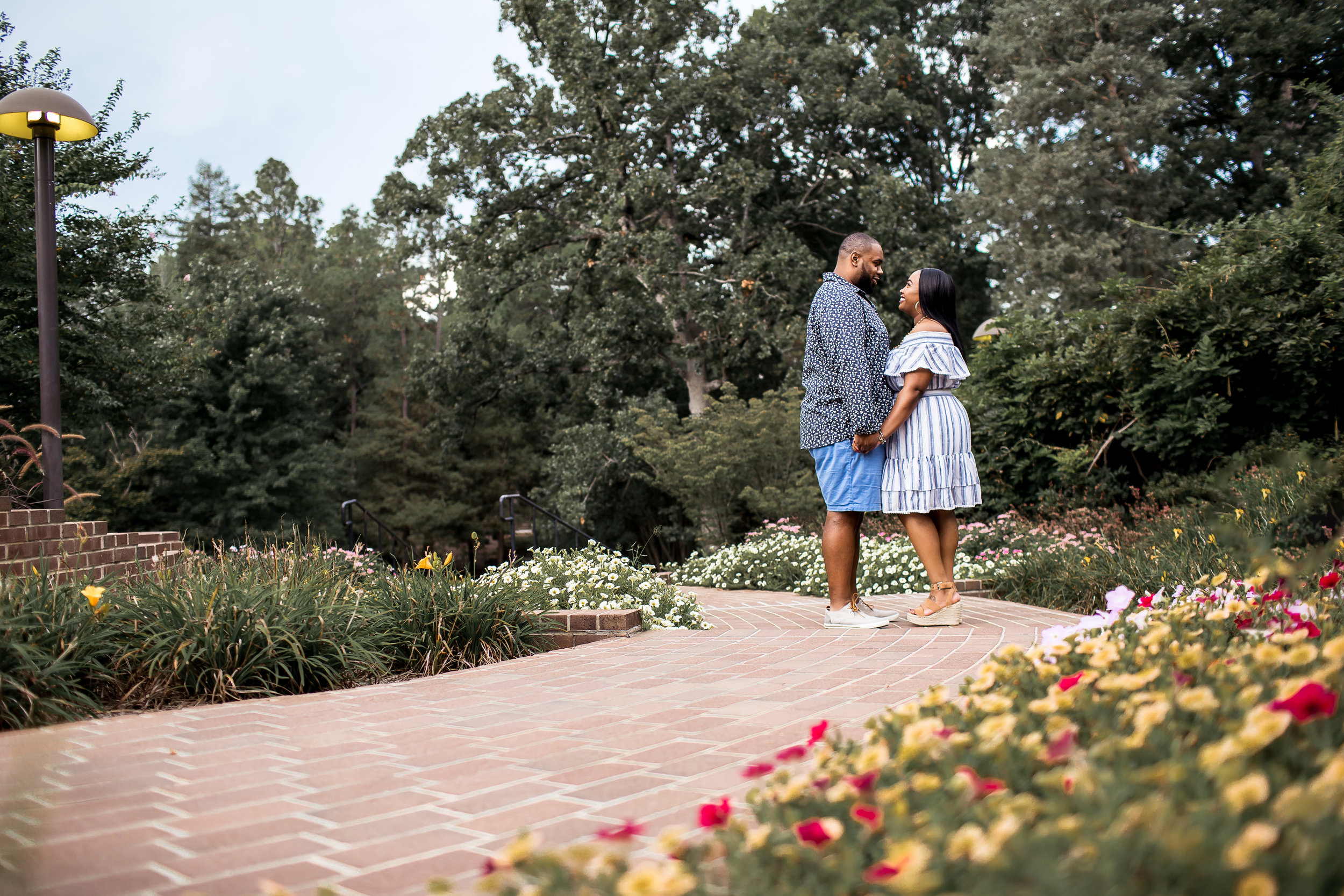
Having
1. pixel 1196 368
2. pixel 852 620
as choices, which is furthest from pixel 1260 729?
pixel 1196 368

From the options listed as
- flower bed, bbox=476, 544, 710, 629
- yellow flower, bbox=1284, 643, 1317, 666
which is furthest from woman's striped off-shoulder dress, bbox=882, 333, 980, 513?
yellow flower, bbox=1284, 643, 1317, 666

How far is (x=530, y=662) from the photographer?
403cm

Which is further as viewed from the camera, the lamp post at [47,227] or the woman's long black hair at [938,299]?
the lamp post at [47,227]

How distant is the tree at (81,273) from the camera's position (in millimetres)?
11430

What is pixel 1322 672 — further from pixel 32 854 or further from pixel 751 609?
pixel 751 609

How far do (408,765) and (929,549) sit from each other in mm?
2917

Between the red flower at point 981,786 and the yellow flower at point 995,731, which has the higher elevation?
the yellow flower at point 995,731

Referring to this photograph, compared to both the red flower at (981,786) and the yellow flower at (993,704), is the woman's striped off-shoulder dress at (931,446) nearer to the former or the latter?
the yellow flower at (993,704)

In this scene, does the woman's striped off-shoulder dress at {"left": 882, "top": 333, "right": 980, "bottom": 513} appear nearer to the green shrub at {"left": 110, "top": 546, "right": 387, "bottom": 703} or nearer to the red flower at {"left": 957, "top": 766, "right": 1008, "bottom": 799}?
the green shrub at {"left": 110, "top": 546, "right": 387, "bottom": 703}

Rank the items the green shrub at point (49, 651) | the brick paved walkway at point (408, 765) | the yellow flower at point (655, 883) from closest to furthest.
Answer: the yellow flower at point (655, 883) → the brick paved walkway at point (408, 765) → the green shrub at point (49, 651)

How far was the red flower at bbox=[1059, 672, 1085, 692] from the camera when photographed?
75.1 inches

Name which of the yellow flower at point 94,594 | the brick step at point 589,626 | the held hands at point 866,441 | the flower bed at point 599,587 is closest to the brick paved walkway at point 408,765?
the yellow flower at point 94,594

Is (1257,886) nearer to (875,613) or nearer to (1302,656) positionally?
(1302,656)

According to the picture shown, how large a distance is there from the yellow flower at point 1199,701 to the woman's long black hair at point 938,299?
3111mm
